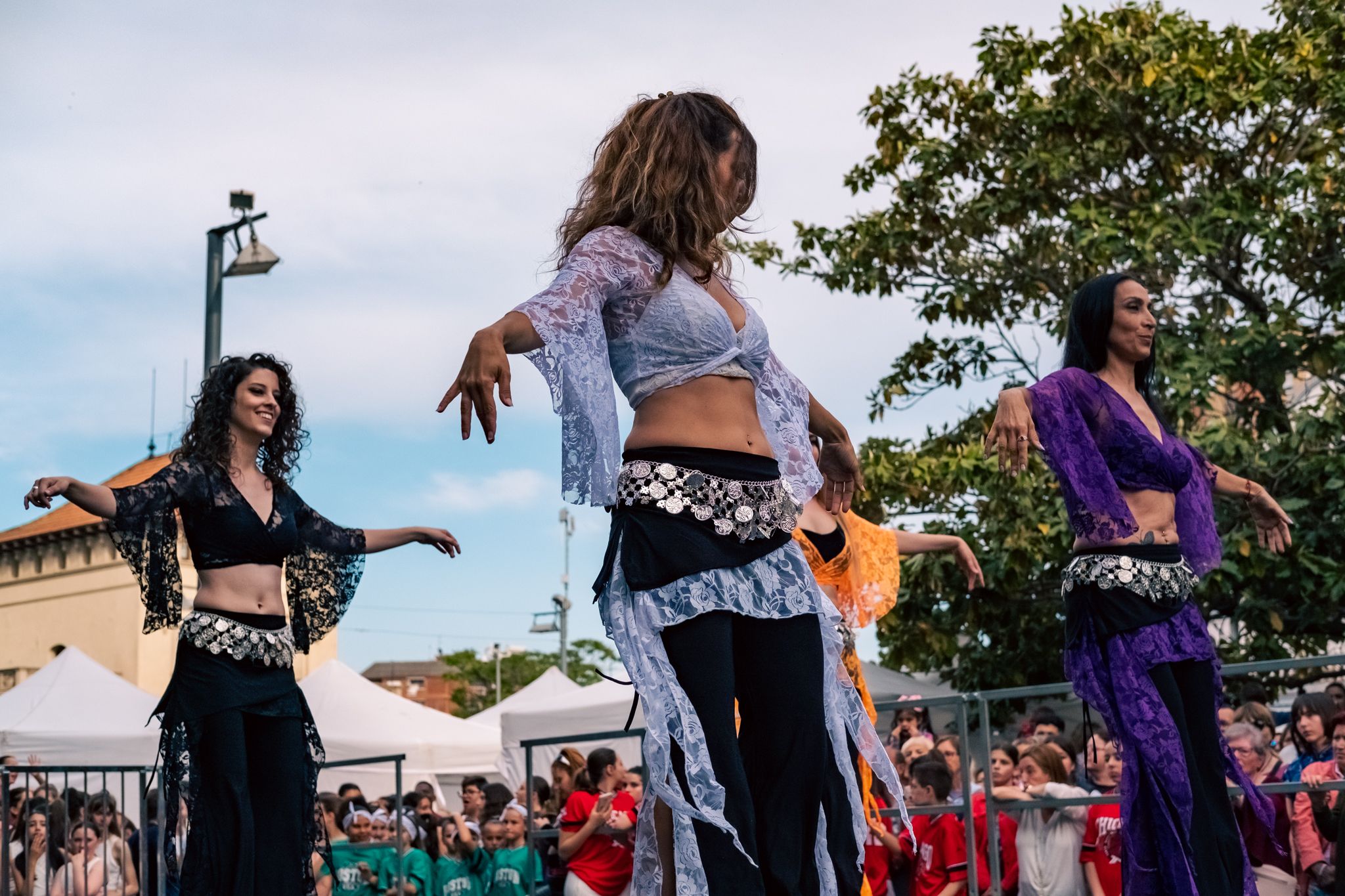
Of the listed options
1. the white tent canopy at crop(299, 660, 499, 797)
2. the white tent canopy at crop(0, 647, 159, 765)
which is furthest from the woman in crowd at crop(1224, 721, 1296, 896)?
the white tent canopy at crop(0, 647, 159, 765)

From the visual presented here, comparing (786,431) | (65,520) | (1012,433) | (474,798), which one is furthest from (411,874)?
(65,520)

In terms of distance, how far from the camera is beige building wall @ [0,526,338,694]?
42.9 meters

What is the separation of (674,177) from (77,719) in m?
15.6

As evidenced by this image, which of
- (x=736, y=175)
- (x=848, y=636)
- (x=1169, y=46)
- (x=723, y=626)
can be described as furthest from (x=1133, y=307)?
(x=1169, y=46)

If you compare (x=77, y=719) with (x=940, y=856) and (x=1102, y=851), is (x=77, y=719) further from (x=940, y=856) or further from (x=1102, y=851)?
(x=1102, y=851)

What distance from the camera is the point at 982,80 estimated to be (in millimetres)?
14047

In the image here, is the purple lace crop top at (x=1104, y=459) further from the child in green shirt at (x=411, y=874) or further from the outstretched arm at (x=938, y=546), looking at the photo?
the child in green shirt at (x=411, y=874)

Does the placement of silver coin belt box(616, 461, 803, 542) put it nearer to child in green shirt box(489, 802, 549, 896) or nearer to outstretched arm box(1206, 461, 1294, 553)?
outstretched arm box(1206, 461, 1294, 553)

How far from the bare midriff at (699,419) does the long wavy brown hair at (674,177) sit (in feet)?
0.76

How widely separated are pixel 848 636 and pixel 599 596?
9.25ft

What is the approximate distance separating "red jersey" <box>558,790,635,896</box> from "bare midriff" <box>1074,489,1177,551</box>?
3.46 meters

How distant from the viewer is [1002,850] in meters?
6.75

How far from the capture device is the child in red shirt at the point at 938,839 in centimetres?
682

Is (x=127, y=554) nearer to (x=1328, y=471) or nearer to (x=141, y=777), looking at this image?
(x=141, y=777)
